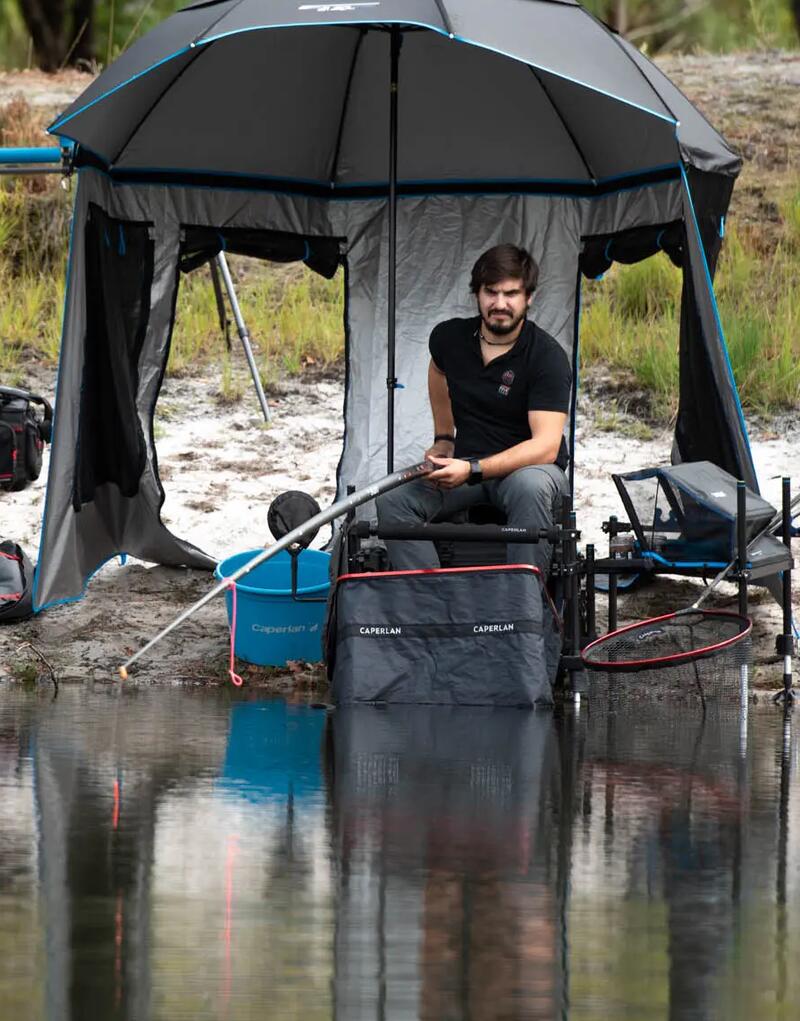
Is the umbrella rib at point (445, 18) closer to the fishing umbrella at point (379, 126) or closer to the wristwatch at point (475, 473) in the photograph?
the fishing umbrella at point (379, 126)

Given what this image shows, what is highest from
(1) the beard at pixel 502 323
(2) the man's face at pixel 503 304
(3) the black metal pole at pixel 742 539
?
(2) the man's face at pixel 503 304

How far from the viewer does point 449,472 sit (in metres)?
5.77

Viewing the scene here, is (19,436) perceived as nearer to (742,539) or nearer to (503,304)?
(503,304)

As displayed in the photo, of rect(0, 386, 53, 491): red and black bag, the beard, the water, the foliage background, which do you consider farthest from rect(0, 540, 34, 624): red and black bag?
the foliage background

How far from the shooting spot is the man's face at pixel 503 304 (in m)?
5.96

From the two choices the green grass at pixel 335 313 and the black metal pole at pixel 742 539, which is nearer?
the black metal pole at pixel 742 539

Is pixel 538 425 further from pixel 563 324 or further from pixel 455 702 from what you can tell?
pixel 563 324

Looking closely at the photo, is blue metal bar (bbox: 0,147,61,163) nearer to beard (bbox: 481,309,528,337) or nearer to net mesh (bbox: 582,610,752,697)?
beard (bbox: 481,309,528,337)

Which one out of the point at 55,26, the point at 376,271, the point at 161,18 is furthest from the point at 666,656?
the point at 161,18

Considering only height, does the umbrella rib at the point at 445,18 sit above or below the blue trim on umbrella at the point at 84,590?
above

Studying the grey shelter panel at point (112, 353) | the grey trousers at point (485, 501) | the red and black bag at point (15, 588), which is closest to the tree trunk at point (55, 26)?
the grey shelter panel at point (112, 353)

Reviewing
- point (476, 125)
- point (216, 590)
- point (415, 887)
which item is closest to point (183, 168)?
point (476, 125)

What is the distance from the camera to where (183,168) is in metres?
7.09

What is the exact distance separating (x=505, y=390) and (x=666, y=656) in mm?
1079
